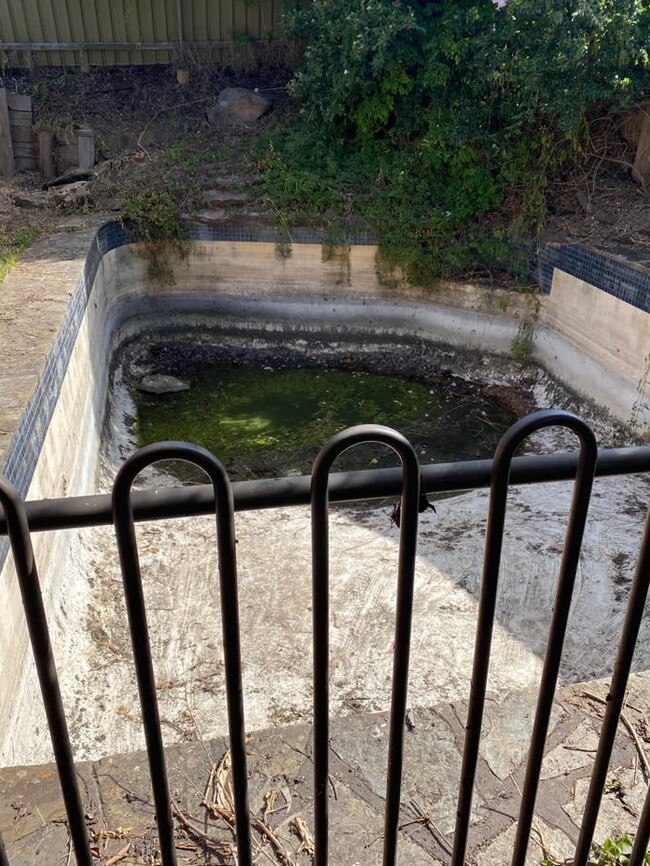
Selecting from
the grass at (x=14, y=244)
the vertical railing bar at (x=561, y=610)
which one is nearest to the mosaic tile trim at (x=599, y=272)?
the grass at (x=14, y=244)

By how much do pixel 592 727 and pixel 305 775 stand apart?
73cm

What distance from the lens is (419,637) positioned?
3904 millimetres

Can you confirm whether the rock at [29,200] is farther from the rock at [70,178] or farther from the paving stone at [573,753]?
the paving stone at [573,753]

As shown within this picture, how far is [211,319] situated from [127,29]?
430cm

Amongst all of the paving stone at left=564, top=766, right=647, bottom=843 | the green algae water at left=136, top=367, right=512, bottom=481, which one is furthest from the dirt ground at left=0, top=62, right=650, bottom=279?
the paving stone at left=564, top=766, right=647, bottom=843

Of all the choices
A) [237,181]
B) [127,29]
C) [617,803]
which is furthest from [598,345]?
[127,29]

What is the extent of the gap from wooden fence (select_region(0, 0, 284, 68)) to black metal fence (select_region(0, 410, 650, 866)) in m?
9.69

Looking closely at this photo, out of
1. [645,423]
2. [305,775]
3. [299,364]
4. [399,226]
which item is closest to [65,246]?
[299,364]

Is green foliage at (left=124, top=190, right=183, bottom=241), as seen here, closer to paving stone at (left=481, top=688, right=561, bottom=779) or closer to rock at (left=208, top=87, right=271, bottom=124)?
rock at (left=208, top=87, right=271, bottom=124)

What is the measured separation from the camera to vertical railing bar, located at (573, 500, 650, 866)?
1.04 meters

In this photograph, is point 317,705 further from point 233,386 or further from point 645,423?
point 233,386

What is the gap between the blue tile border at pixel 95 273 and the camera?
3.46 meters

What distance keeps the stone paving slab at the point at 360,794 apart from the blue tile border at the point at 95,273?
1361 mm

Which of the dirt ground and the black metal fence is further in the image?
the dirt ground
